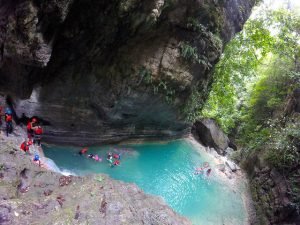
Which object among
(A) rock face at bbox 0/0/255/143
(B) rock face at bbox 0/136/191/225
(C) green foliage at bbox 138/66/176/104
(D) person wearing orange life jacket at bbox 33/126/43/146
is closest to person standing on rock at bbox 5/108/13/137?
(A) rock face at bbox 0/0/255/143

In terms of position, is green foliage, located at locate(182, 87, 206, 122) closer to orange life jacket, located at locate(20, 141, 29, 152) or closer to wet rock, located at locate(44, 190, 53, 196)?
Result: orange life jacket, located at locate(20, 141, 29, 152)

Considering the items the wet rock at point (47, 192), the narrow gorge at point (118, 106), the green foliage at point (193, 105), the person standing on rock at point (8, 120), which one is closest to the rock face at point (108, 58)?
the narrow gorge at point (118, 106)

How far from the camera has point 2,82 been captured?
1132 centimetres

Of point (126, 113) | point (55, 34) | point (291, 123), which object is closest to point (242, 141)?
point (291, 123)

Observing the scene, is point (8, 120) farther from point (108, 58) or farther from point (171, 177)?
point (171, 177)

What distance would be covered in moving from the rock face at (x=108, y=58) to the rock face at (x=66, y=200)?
3853mm

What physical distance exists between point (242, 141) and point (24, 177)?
61.8 feet

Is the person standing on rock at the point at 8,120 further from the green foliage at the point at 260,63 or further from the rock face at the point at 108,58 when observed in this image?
the green foliage at the point at 260,63

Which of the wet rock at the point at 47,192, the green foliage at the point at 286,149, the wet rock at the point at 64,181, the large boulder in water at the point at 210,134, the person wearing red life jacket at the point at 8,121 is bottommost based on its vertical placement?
the wet rock at the point at 47,192

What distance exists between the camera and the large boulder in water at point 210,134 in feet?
68.3

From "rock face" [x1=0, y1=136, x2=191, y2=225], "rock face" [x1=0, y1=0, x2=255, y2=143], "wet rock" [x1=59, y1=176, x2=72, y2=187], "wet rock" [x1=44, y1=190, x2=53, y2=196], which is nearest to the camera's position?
"rock face" [x1=0, y1=136, x2=191, y2=225]

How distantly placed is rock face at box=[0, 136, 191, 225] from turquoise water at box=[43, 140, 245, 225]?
12.6ft

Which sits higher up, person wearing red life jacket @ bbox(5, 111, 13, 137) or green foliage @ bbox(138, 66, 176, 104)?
green foliage @ bbox(138, 66, 176, 104)

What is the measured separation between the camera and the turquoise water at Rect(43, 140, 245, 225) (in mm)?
12602
